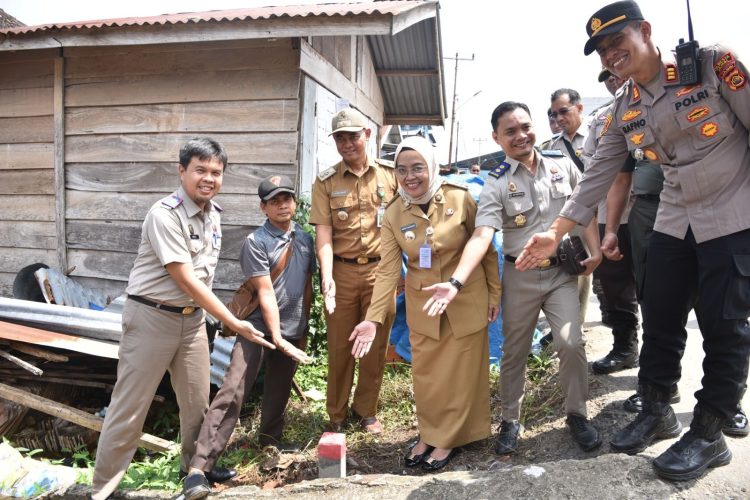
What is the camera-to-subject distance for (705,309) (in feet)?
7.25

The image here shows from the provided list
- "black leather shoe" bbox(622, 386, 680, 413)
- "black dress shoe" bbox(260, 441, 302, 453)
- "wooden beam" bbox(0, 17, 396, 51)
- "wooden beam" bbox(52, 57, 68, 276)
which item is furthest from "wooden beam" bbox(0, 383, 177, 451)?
"wooden beam" bbox(0, 17, 396, 51)

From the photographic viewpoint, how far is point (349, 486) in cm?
271

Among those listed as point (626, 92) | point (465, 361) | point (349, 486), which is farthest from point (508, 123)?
point (349, 486)

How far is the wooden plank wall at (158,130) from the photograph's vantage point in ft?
16.7

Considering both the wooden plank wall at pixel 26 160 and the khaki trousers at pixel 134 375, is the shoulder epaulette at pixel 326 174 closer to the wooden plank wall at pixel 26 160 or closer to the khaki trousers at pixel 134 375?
the khaki trousers at pixel 134 375

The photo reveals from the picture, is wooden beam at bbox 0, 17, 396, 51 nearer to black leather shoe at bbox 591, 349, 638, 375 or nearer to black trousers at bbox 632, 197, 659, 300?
black trousers at bbox 632, 197, 659, 300

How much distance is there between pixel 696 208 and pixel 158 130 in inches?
200

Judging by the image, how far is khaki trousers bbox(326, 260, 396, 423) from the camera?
12.3 ft

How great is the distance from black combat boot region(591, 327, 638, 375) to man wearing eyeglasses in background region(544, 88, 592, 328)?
0.40m

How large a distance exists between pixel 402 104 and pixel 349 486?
Result: 7375 millimetres

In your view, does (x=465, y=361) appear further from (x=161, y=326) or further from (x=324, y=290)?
(x=161, y=326)

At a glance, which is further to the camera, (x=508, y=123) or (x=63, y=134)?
(x=63, y=134)

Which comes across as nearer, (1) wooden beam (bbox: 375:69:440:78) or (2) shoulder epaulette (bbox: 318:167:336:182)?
(2) shoulder epaulette (bbox: 318:167:336:182)

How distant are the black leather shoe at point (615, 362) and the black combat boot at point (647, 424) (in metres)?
1.09
